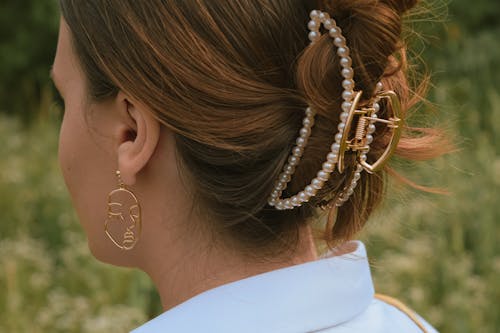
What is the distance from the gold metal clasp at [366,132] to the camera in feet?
4.62

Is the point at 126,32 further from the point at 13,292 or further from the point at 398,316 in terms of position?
the point at 13,292

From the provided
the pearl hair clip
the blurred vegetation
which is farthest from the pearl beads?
the blurred vegetation

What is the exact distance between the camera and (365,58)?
4.67ft

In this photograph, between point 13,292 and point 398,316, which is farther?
point 13,292

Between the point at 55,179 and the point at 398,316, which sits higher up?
the point at 398,316

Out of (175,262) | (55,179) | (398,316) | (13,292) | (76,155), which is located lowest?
(55,179)

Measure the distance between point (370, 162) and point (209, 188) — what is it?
289 mm

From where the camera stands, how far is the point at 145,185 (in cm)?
153

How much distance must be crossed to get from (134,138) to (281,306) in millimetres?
378

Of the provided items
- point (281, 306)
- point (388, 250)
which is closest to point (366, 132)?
point (281, 306)

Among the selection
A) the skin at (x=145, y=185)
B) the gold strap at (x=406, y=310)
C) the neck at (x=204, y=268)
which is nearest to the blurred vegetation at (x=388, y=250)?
the gold strap at (x=406, y=310)

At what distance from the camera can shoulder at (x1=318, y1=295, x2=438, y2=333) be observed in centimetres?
148

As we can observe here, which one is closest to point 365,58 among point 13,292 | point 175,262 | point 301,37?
point 301,37

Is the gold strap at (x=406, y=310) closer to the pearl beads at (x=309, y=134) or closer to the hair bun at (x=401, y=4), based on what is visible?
the pearl beads at (x=309, y=134)
